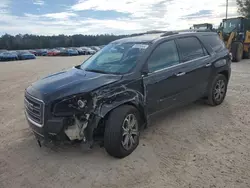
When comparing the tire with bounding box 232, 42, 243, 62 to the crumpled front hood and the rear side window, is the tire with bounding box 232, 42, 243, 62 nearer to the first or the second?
the rear side window

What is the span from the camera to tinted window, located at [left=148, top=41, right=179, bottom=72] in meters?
4.23

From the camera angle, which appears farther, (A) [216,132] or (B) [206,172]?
(A) [216,132]

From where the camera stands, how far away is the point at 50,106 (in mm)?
3438

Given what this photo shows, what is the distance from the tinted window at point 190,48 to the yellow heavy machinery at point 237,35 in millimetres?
11098

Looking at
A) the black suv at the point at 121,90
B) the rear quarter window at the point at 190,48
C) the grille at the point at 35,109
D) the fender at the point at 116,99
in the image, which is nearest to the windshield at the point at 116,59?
the black suv at the point at 121,90

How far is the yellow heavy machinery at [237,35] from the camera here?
15328 mm

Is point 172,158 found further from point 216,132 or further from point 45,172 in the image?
point 45,172

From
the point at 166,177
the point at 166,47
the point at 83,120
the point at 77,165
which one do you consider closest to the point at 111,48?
the point at 166,47

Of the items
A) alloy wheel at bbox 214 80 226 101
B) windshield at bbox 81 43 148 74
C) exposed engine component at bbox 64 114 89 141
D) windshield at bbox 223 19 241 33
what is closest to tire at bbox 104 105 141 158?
exposed engine component at bbox 64 114 89 141

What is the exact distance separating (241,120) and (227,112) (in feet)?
1.63

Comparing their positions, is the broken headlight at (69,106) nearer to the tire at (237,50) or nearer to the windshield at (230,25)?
the tire at (237,50)

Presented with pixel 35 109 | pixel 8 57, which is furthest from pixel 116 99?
pixel 8 57

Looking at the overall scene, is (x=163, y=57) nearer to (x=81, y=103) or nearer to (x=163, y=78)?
(x=163, y=78)


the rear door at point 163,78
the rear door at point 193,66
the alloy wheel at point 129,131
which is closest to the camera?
the alloy wheel at point 129,131
